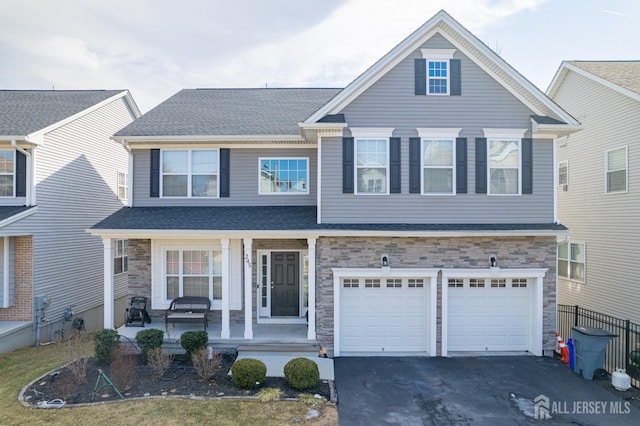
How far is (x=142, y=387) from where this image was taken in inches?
324

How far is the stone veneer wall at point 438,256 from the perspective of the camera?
1052 centimetres

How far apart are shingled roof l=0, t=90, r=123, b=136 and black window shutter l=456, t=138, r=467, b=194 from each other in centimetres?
1272

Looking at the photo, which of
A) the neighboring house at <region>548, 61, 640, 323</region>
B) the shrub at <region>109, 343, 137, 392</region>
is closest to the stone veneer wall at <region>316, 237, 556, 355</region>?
the neighboring house at <region>548, 61, 640, 323</region>

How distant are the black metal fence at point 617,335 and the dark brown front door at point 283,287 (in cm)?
842

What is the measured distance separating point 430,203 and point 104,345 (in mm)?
9201

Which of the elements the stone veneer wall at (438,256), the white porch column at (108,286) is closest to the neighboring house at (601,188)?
the stone veneer wall at (438,256)

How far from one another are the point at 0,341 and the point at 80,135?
7.41 meters

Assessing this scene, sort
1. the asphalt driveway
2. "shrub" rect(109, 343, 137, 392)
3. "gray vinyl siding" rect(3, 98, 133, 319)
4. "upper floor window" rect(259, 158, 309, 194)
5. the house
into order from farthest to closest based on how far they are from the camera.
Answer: "gray vinyl siding" rect(3, 98, 133, 319), "upper floor window" rect(259, 158, 309, 194), the house, "shrub" rect(109, 343, 137, 392), the asphalt driveway

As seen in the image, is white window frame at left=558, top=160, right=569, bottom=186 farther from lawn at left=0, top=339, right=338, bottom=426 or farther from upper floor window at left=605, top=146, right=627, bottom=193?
lawn at left=0, top=339, right=338, bottom=426

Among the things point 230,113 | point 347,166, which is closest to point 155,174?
point 230,113

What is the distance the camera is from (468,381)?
29.3 feet

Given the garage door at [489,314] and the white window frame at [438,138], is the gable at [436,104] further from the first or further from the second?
the garage door at [489,314]

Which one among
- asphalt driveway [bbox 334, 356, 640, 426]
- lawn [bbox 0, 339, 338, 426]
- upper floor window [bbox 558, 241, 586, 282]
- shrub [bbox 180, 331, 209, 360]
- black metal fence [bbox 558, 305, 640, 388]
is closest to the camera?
lawn [bbox 0, 339, 338, 426]

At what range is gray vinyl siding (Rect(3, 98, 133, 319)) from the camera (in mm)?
12367
